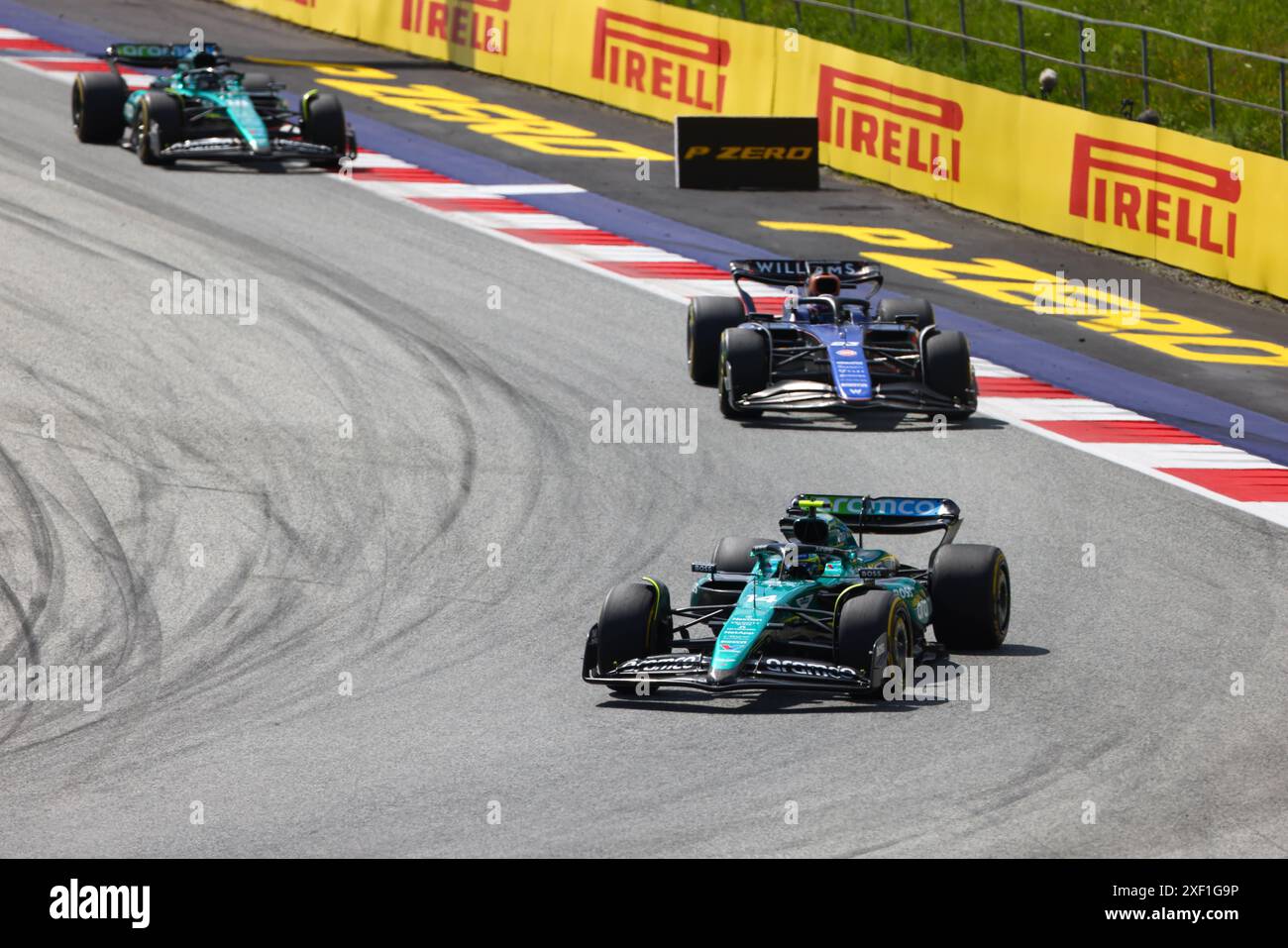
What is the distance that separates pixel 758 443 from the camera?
18.8m

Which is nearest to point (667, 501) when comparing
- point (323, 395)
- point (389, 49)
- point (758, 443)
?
point (758, 443)

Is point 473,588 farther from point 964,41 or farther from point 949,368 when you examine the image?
point 964,41

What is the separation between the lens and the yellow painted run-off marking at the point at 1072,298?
22844mm

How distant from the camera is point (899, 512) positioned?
13.7m

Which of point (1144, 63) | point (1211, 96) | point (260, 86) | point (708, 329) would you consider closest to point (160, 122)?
point (260, 86)

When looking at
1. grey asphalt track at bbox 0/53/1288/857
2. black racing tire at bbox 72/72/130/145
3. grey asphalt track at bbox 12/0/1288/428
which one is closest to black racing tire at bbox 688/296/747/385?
grey asphalt track at bbox 0/53/1288/857

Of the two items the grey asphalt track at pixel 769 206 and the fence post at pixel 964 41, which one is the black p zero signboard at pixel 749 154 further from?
the fence post at pixel 964 41

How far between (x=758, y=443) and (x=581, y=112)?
15479 mm

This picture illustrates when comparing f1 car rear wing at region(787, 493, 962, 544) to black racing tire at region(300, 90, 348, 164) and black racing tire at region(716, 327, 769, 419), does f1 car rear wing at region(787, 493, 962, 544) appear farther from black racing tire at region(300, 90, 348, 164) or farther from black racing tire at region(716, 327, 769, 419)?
black racing tire at region(300, 90, 348, 164)

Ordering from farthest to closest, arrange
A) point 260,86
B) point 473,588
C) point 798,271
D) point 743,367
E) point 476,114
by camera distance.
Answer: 1. point 476,114
2. point 260,86
3. point 798,271
4. point 743,367
5. point 473,588

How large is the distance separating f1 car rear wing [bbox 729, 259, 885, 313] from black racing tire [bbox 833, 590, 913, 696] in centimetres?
791

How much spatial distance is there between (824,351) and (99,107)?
42.5 feet

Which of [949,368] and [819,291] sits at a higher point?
[819,291]

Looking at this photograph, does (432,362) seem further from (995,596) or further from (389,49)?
(389,49)
